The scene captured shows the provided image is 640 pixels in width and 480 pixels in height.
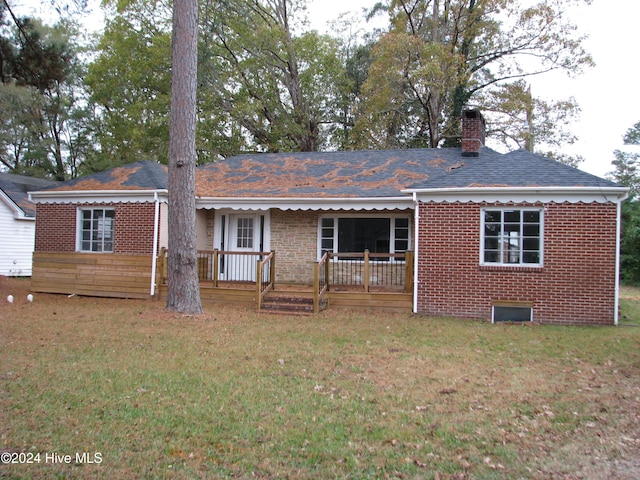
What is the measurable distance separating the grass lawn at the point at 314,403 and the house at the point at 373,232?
1945 millimetres

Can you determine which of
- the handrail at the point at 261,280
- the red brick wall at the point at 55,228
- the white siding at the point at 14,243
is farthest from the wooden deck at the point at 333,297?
the white siding at the point at 14,243

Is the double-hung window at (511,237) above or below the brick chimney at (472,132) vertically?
below

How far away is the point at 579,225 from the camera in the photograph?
1042 centimetres

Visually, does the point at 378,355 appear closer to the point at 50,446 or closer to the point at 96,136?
the point at 50,446

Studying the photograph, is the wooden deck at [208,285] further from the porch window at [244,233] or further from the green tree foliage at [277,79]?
the green tree foliage at [277,79]

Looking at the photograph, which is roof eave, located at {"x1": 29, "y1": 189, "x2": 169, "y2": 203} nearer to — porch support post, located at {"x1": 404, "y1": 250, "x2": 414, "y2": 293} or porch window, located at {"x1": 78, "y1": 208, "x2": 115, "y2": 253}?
porch window, located at {"x1": 78, "y1": 208, "x2": 115, "y2": 253}

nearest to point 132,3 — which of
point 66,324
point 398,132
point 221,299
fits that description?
point 398,132

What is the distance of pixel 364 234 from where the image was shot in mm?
13336

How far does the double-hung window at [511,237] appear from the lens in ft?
35.2

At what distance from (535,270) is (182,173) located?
320 inches

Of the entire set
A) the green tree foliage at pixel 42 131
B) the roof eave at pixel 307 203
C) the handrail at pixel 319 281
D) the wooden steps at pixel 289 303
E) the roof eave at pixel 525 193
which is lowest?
the wooden steps at pixel 289 303

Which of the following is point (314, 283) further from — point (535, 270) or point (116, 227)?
point (116, 227)

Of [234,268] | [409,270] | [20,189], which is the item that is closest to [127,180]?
[234,268]

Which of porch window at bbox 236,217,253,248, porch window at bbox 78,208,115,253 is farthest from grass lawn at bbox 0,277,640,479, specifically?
porch window at bbox 236,217,253,248
